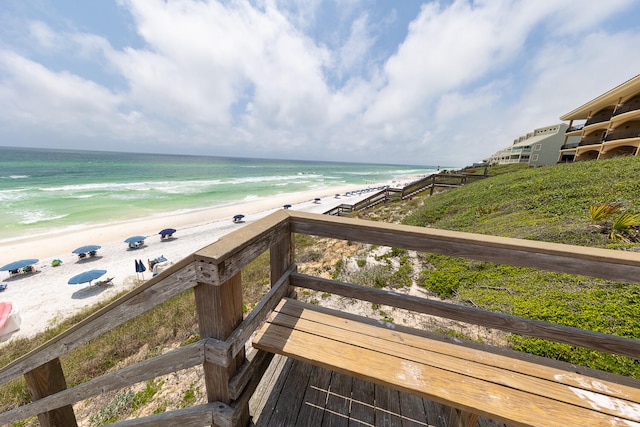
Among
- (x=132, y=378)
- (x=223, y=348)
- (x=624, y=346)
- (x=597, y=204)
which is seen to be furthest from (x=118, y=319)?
(x=597, y=204)

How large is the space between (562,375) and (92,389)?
10.8ft

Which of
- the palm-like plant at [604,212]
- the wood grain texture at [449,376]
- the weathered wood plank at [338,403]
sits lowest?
the weathered wood plank at [338,403]

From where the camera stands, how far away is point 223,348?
142 centimetres

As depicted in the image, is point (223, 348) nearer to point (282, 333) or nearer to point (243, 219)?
point (282, 333)

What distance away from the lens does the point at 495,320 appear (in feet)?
6.61

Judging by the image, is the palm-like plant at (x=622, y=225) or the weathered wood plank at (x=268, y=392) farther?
the palm-like plant at (x=622, y=225)

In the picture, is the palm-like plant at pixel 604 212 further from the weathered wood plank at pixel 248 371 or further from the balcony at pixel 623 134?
the balcony at pixel 623 134

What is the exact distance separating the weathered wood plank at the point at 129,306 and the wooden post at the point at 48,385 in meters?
0.58

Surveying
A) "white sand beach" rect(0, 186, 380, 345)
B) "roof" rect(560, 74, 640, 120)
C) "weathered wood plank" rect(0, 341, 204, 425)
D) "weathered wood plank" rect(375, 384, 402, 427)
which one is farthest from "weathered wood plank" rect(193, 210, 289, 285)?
"roof" rect(560, 74, 640, 120)

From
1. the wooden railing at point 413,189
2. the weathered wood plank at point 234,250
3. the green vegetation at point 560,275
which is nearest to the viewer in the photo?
the weathered wood plank at point 234,250

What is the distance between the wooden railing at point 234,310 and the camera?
1402 millimetres

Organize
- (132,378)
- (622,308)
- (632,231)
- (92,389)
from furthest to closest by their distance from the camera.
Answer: (632,231)
(622,308)
(92,389)
(132,378)

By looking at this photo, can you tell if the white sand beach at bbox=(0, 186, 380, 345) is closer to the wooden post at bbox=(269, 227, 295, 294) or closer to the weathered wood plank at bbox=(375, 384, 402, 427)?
the wooden post at bbox=(269, 227, 295, 294)

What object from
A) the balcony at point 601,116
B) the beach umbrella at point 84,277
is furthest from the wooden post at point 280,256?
the balcony at point 601,116
